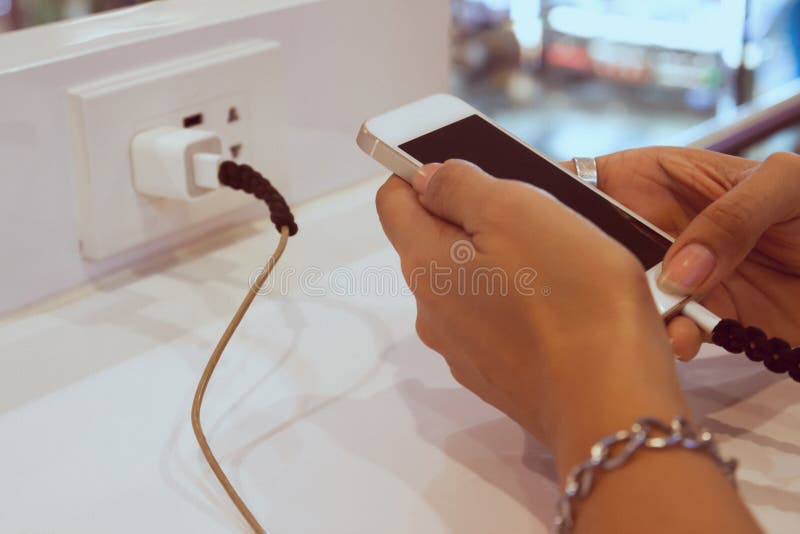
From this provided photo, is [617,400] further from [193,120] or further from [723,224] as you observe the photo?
[193,120]

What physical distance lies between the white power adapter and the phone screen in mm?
145

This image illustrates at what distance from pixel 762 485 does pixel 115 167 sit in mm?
389

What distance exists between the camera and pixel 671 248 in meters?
0.48

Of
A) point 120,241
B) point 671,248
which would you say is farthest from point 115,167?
point 671,248

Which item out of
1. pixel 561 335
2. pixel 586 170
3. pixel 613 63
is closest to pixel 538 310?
pixel 561 335

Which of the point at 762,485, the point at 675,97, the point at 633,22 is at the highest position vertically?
the point at 762,485

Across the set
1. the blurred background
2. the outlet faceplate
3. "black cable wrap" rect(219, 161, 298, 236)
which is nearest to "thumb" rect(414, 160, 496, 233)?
"black cable wrap" rect(219, 161, 298, 236)

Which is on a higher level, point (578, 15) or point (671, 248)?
point (671, 248)

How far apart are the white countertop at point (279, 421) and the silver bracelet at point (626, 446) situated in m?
0.06

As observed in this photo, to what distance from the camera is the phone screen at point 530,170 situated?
494mm

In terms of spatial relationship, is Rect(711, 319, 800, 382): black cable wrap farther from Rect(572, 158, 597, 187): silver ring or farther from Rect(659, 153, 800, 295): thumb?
Rect(572, 158, 597, 187): silver ring

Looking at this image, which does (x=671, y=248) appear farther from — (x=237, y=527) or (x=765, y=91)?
(x=765, y=91)

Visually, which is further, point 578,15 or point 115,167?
point 578,15

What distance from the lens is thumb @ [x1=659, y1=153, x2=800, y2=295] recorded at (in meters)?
0.46
